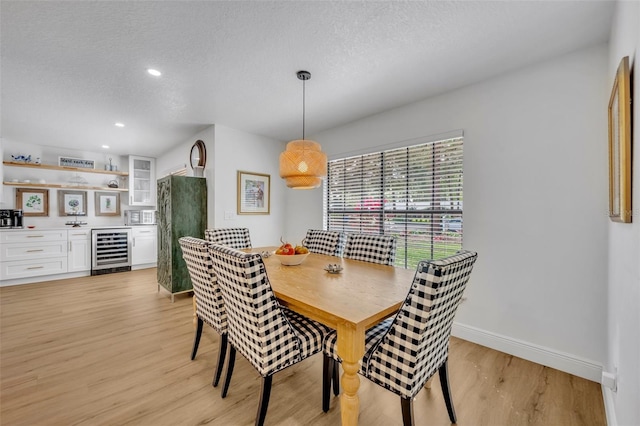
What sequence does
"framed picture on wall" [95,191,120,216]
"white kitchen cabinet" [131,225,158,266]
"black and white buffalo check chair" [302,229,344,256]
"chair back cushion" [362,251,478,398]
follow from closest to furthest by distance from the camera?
"chair back cushion" [362,251,478,398]
"black and white buffalo check chair" [302,229,344,256]
"white kitchen cabinet" [131,225,158,266]
"framed picture on wall" [95,191,120,216]

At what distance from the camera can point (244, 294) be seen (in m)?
1.32

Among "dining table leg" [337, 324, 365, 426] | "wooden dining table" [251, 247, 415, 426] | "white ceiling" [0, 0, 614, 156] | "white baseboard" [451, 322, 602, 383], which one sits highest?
"white ceiling" [0, 0, 614, 156]

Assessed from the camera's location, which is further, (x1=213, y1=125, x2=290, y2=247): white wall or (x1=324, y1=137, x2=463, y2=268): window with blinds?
(x1=213, y1=125, x2=290, y2=247): white wall

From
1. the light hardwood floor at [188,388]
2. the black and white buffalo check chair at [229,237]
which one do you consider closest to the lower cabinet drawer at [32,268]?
the light hardwood floor at [188,388]

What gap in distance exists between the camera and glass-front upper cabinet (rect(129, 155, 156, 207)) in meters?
5.59

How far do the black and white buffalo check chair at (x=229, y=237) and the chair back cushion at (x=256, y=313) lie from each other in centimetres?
165

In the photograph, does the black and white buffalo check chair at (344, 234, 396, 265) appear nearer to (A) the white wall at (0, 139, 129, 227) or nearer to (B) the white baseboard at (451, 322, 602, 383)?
(B) the white baseboard at (451, 322, 602, 383)

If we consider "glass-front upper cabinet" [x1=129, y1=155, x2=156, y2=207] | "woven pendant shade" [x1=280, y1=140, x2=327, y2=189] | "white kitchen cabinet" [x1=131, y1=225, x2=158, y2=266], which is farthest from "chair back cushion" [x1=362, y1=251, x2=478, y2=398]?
"glass-front upper cabinet" [x1=129, y1=155, x2=156, y2=207]

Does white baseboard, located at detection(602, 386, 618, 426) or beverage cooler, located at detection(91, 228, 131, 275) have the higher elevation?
beverage cooler, located at detection(91, 228, 131, 275)

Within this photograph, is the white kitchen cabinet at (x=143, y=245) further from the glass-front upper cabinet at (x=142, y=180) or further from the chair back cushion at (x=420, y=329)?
the chair back cushion at (x=420, y=329)

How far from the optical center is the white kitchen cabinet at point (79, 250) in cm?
470

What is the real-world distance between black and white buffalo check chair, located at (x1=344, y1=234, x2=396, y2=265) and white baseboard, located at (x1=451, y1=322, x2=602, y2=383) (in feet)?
3.36

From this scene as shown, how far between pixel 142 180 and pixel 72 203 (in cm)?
126

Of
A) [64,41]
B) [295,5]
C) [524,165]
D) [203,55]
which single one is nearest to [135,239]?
[64,41]
